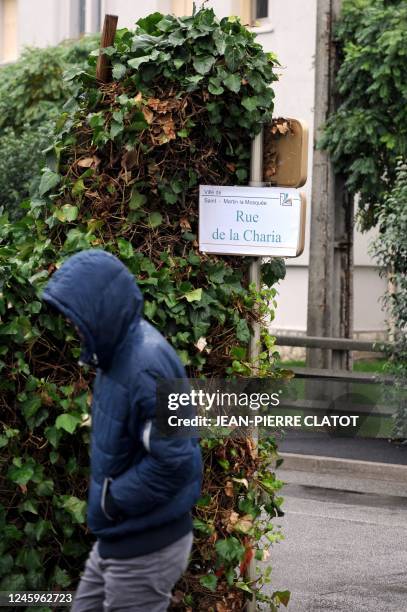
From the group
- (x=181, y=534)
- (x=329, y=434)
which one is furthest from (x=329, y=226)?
(x=181, y=534)

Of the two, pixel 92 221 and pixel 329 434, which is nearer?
pixel 92 221

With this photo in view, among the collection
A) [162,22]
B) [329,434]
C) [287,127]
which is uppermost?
[162,22]

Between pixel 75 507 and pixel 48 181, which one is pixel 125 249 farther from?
pixel 75 507

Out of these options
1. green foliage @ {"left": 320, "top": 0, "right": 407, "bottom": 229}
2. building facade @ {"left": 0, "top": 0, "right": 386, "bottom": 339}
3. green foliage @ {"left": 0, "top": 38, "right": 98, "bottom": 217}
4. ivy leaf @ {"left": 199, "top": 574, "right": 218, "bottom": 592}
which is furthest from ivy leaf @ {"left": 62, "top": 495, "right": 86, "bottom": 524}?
building facade @ {"left": 0, "top": 0, "right": 386, "bottom": 339}

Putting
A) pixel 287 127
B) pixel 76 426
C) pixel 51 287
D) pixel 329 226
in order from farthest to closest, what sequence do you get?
pixel 329 226
pixel 287 127
pixel 76 426
pixel 51 287

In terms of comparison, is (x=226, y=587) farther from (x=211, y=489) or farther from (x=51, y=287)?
(x=51, y=287)

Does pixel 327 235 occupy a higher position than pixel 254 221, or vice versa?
pixel 254 221

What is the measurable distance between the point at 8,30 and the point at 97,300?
2663 cm

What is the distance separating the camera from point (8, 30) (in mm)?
29500

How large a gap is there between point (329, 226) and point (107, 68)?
9459 mm

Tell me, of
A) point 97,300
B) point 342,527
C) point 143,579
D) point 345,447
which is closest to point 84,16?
point 345,447

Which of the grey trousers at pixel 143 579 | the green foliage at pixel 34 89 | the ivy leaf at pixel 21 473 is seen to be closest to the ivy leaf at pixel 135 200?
the ivy leaf at pixel 21 473

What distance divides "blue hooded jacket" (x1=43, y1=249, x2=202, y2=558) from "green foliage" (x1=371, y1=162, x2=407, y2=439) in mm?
9216

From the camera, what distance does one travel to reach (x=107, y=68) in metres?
6.11
